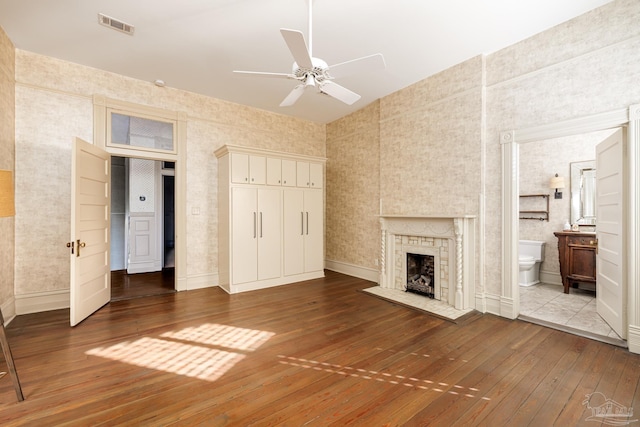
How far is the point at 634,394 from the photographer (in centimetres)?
191

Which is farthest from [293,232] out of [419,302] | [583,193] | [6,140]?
[583,193]

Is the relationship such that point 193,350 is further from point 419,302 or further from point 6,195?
point 419,302

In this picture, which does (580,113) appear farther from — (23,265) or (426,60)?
(23,265)

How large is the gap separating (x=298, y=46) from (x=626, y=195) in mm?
3227

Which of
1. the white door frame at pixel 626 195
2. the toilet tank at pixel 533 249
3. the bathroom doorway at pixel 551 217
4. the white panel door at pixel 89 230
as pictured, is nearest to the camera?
the white door frame at pixel 626 195

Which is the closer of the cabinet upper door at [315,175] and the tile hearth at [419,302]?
the tile hearth at [419,302]

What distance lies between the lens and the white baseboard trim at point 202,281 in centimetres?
455

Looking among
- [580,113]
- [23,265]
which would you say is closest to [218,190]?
[23,265]

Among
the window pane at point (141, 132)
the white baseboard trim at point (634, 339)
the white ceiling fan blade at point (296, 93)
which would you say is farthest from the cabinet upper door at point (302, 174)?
the white baseboard trim at point (634, 339)

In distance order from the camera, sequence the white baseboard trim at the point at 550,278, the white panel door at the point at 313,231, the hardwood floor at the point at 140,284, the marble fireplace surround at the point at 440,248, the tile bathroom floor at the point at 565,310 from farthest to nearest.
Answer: the white panel door at the point at 313,231 < the white baseboard trim at the point at 550,278 < the hardwood floor at the point at 140,284 < the marble fireplace surround at the point at 440,248 < the tile bathroom floor at the point at 565,310

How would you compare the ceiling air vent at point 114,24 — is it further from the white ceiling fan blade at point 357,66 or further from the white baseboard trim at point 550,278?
the white baseboard trim at point 550,278

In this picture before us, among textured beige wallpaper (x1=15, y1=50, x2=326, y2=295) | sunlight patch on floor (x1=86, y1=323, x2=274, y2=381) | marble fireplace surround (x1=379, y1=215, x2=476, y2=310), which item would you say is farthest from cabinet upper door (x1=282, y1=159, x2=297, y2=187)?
sunlight patch on floor (x1=86, y1=323, x2=274, y2=381)

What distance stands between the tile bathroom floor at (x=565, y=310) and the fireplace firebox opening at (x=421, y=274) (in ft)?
3.62

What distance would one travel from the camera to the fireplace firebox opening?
4059mm
